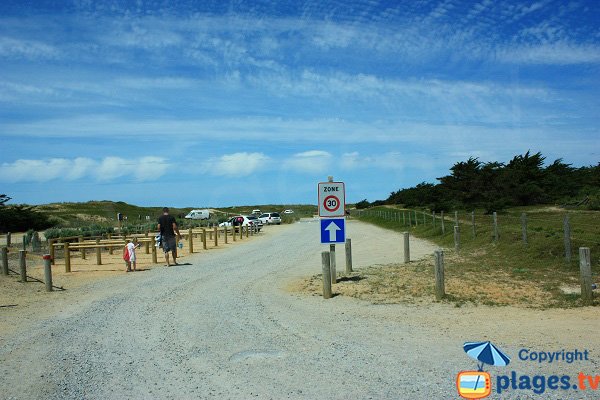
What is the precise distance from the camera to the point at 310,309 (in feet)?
35.2

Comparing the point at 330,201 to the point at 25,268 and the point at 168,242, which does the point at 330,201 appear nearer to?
the point at 168,242

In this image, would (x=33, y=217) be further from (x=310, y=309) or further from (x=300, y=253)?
(x=310, y=309)

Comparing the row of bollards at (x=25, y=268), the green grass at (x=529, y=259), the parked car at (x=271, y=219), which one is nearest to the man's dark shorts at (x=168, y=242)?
the row of bollards at (x=25, y=268)

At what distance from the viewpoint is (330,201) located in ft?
44.0

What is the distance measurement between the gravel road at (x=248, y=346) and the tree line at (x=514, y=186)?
99.6 feet

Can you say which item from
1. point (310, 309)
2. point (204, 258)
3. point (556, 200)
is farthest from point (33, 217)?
point (310, 309)

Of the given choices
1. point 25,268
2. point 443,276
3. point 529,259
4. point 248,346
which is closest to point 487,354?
point 248,346

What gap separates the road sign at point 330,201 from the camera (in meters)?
13.4

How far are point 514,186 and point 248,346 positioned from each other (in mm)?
44065

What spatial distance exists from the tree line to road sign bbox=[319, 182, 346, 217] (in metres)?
27.5

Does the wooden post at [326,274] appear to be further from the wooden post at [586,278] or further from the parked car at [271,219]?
the parked car at [271,219]

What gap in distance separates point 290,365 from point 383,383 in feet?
4.26

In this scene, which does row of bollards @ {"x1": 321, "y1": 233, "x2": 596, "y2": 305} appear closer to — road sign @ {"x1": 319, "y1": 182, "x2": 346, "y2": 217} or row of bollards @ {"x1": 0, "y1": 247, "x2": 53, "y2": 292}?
road sign @ {"x1": 319, "y1": 182, "x2": 346, "y2": 217}

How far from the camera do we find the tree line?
147 ft
